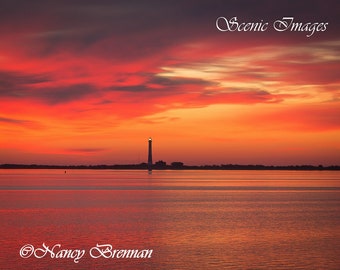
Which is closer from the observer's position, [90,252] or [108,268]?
[108,268]

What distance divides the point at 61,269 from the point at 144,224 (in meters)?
19.1

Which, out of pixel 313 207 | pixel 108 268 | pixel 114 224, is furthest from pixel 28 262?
pixel 313 207

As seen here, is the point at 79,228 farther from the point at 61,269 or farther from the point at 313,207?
the point at 313,207

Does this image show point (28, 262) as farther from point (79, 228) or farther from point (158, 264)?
point (79, 228)

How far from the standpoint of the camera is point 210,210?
60.6 meters

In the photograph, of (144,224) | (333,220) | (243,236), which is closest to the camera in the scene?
(243,236)

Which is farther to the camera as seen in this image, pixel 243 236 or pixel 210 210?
pixel 210 210

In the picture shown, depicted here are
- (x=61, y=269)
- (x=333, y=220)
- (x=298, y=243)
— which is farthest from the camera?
(x=333, y=220)

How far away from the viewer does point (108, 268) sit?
91.7ft

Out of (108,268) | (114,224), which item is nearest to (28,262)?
(108,268)

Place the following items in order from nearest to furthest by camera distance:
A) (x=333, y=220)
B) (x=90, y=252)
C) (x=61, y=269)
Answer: (x=61, y=269)
(x=90, y=252)
(x=333, y=220)

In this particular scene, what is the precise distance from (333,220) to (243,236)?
47.7ft

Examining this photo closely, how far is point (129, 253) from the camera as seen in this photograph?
3241 centimetres

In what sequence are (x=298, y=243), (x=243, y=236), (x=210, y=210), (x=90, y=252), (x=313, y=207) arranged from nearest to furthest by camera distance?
(x=90, y=252) < (x=298, y=243) < (x=243, y=236) < (x=210, y=210) < (x=313, y=207)
